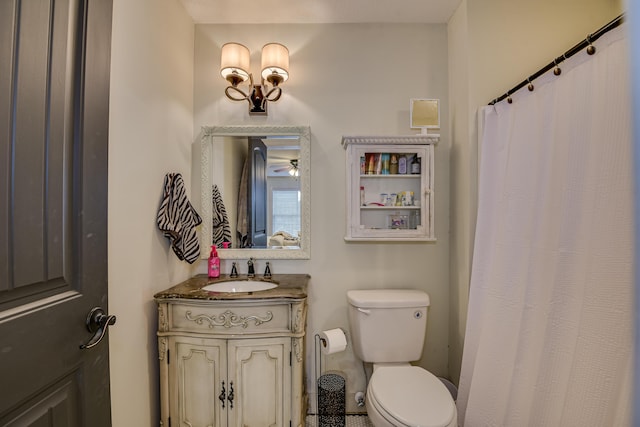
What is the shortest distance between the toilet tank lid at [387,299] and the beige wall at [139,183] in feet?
3.42

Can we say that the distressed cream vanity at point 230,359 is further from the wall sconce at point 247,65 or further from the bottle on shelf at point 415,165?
the wall sconce at point 247,65

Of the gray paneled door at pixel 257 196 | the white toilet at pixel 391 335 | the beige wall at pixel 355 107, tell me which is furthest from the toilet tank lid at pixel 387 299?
the gray paneled door at pixel 257 196

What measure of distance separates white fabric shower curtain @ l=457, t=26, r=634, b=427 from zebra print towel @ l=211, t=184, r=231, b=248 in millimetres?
1454

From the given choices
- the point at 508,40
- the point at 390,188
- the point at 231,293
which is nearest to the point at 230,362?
the point at 231,293

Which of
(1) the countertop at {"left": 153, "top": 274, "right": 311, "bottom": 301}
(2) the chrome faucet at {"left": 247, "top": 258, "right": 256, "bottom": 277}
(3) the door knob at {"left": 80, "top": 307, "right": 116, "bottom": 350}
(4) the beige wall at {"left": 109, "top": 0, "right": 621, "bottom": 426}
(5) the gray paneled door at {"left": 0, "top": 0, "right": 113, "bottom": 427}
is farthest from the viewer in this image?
(2) the chrome faucet at {"left": 247, "top": 258, "right": 256, "bottom": 277}

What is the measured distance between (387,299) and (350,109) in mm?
1195

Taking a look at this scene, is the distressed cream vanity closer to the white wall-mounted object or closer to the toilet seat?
the toilet seat

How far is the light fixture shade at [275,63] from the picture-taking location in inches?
64.9

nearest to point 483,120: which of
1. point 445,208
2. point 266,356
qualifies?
point 445,208

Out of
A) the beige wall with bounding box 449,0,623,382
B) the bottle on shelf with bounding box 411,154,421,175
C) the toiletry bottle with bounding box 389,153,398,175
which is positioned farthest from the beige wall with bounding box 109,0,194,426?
the beige wall with bounding box 449,0,623,382

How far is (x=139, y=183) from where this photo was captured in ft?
4.28

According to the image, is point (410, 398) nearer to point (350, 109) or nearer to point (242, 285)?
point (242, 285)

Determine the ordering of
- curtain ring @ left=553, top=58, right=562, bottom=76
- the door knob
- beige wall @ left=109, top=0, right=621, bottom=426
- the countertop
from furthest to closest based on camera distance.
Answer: beige wall @ left=109, top=0, right=621, bottom=426 < the countertop < curtain ring @ left=553, top=58, right=562, bottom=76 < the door knob

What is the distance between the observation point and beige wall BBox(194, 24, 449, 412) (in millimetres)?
1807
